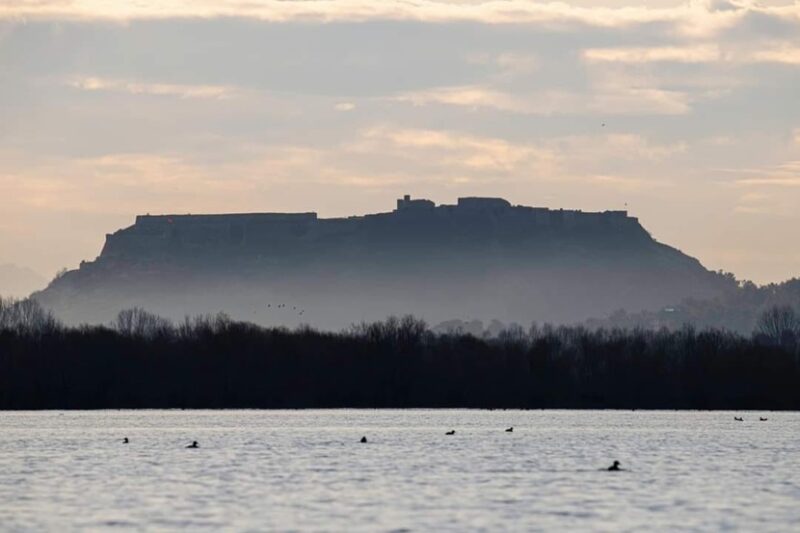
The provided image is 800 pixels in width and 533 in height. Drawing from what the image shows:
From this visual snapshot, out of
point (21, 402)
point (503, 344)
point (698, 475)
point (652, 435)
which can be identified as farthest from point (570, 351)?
point (698, 475)

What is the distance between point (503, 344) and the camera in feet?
573

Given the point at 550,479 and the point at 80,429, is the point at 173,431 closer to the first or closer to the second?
the point at 80,429

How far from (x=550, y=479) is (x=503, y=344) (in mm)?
110593

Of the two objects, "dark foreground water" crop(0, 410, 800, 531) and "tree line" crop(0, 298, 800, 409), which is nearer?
"dark foreground water" crop(0, 410, 800, 531)

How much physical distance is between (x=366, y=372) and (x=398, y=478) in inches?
3851

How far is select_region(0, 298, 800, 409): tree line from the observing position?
15212cm

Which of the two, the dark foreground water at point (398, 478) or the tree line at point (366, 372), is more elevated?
the tree line at point (366, 372)

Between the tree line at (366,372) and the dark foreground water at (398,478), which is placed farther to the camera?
the tree line at (366,372)

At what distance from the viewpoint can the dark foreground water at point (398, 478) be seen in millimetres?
50094

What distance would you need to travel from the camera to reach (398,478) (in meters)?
64.6

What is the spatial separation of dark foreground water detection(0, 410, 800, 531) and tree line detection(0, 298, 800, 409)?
128 feet

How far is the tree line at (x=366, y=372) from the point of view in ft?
499

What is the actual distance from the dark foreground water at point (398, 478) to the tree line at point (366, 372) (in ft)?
128

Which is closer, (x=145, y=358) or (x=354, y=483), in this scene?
(x=354, y=483)
